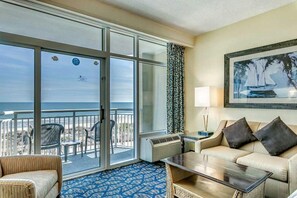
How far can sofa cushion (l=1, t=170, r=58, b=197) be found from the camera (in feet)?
5.99

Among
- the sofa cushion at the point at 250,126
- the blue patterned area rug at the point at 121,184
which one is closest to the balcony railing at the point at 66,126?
the blue patterned area rug at the point at 121,184

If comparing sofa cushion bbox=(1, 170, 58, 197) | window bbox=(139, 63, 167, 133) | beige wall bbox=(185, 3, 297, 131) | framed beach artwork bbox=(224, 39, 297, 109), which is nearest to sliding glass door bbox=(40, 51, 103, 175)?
sofa cushion bbox=(1, 170, 58, 197)

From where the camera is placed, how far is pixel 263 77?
3291mm

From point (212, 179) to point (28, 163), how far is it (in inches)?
81.1

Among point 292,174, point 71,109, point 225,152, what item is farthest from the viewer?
point 71,109

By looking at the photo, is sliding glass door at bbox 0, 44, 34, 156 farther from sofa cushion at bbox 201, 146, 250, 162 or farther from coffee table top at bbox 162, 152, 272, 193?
sofa cushion at bbox 201, 146, 250, 162

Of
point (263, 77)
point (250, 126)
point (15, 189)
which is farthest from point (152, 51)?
point (15, 189)

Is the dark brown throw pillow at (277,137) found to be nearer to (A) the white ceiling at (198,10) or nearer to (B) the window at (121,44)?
(A) the white ceiling at (198,10)

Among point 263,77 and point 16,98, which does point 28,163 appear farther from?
point 263,77

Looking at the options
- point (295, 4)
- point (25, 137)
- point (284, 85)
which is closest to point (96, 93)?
point (25, 137)

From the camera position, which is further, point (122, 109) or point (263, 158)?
point (122, 109)

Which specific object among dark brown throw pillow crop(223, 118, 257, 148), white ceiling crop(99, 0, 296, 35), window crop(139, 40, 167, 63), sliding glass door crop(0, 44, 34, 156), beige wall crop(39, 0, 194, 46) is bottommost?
dark brown throw pillow crop(223, 118, 257, 148)

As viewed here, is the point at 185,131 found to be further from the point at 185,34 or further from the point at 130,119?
the point at 185,34

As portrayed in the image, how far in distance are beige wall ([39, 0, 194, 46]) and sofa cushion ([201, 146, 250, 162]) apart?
2.37m
